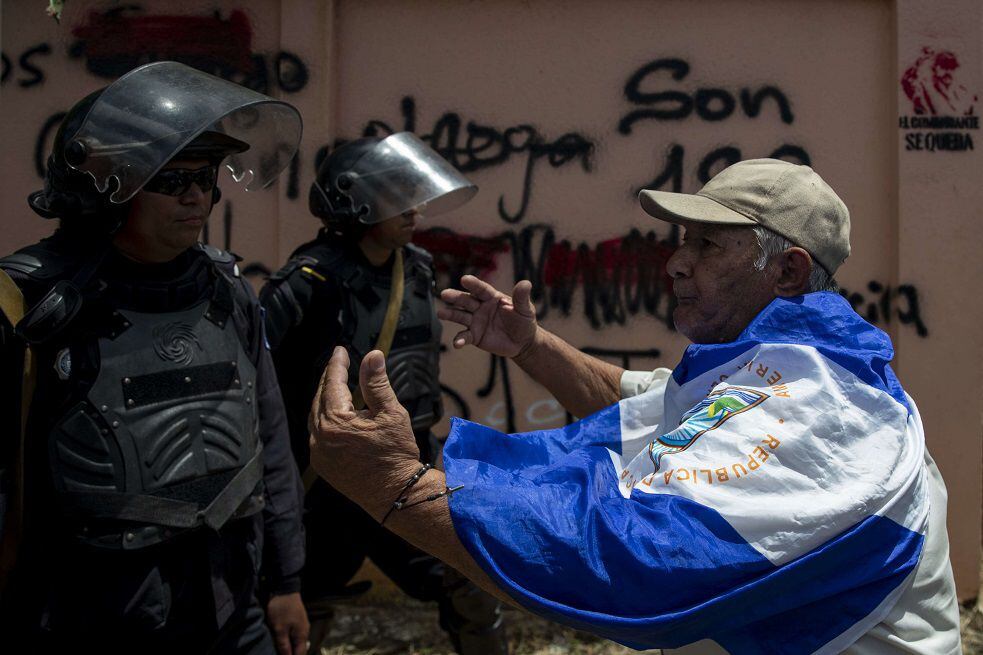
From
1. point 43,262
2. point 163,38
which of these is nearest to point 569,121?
point 163,38

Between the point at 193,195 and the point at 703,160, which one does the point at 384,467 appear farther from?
the point at 703,160

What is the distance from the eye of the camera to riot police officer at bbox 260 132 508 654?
11.0 feet

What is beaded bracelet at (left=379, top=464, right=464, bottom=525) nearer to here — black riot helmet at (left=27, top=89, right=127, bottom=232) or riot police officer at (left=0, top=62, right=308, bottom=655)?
riot police officer at (left=0, top=62, right=308, bottom=655)

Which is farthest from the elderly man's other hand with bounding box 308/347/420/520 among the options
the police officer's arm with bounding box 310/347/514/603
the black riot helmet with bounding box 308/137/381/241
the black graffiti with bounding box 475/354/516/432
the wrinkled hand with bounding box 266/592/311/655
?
the black graffiti with bounding box 475/354/516/432

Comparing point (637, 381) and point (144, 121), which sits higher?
point (144, 121)

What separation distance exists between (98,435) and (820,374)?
146cm

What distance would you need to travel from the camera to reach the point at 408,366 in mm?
3441

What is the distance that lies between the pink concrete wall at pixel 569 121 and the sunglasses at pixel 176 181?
2.07 metres

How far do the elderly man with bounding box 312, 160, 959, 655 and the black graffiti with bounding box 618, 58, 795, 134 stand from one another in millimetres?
2819

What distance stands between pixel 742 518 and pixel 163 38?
3.99 metres

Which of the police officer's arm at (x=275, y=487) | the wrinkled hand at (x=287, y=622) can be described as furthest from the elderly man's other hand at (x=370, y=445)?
the wrinkled hand at (x=287, y=622)

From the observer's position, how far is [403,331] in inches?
137

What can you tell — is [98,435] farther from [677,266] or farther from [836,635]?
[836,635]

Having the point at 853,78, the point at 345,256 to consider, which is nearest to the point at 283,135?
the point at 345,256
